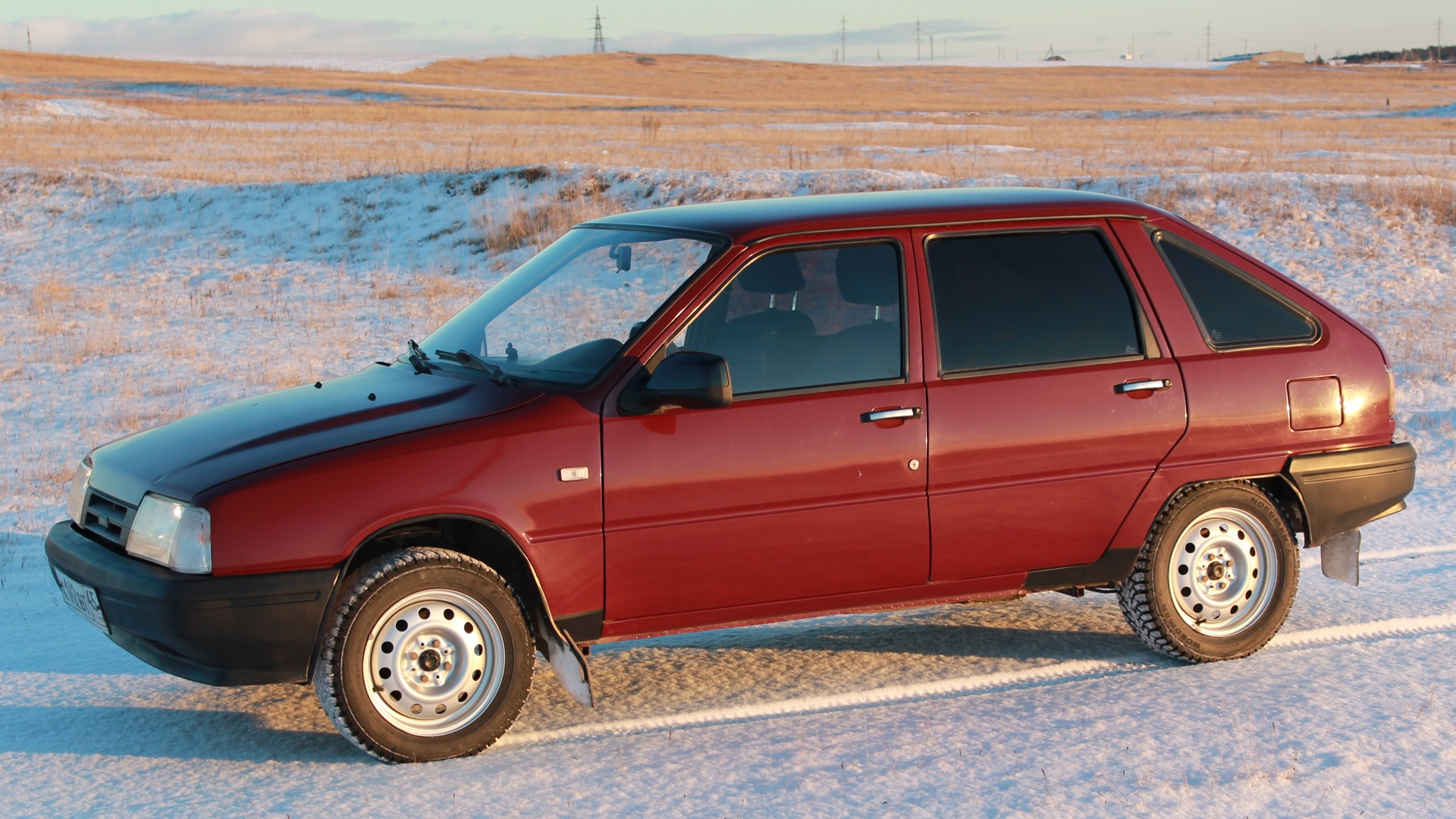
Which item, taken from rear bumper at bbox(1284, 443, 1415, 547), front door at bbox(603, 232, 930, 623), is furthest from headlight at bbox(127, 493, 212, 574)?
rear bumper at bbox(1284, 443, 1415, 547)

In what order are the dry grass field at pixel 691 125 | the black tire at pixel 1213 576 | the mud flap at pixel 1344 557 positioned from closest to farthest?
the black tire at pixel 1213 576, the mud flap at pixel 1344 557, the dry grass field at pixel 691 125

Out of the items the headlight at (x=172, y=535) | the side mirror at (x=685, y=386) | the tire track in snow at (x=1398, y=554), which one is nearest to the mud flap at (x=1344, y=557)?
the tire track in snow at (x=1398, y=554)

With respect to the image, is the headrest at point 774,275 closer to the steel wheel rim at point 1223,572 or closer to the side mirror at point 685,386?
the side mirror at point 685,386

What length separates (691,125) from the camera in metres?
43.0

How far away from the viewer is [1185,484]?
5.00 meters

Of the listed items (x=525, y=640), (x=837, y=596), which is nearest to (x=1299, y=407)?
(x=837, y=596)

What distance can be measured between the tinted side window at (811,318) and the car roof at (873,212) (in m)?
0.10

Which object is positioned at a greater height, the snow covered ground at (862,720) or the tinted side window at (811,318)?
the tinted side window at (811,318)

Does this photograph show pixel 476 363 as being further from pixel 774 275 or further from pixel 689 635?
pixel 689 635

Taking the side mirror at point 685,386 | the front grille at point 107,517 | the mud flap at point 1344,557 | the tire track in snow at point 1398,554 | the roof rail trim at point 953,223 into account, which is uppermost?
the roof rail trim at point 953,223

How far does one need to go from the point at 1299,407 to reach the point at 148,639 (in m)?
4.13

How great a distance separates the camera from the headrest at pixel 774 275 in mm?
4648

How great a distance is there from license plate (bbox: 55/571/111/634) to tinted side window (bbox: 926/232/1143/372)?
287 cm

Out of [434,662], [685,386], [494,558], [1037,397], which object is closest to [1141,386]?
[1037,397]
